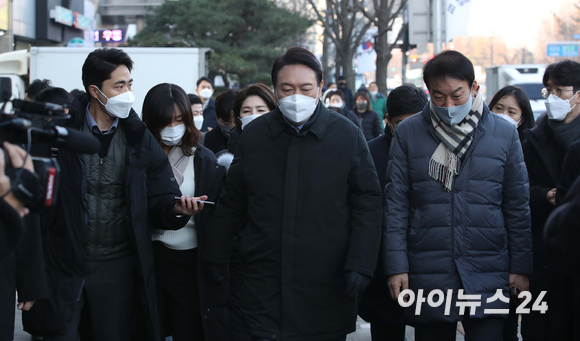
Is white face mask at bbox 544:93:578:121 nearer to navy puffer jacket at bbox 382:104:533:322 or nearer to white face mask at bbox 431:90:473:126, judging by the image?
navy puffer jacket at bbox 382:104:533:322

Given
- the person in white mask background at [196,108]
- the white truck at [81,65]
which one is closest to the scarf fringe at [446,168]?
the person in white mask background at [196,108]

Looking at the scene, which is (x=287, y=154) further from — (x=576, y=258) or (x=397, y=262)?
(x=576, y=258)

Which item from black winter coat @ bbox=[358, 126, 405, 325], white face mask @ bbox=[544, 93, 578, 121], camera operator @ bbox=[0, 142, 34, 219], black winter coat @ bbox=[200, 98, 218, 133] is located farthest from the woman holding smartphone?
black winter coat @ bbox=[200, 98, 218, 133]

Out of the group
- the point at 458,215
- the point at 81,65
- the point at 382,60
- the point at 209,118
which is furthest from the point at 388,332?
the point at 382,60

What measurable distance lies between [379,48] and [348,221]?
→ 65.3 feet

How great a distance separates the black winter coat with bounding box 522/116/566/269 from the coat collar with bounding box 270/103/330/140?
1572 mm

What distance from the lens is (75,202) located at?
3.53 m

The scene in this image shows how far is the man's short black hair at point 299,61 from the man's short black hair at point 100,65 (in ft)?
3.37

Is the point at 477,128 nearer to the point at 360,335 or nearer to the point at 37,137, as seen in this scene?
the point at 37,137

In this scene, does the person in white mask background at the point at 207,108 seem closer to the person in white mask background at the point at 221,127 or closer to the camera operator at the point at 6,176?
the person in white mask background at the point at 221,127

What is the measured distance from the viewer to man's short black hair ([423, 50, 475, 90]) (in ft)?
11.2

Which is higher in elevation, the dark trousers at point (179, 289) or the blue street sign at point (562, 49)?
the blue street sign at point (562, 49)

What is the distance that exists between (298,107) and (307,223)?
0.60 meters

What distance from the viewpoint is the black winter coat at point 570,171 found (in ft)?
10.9
